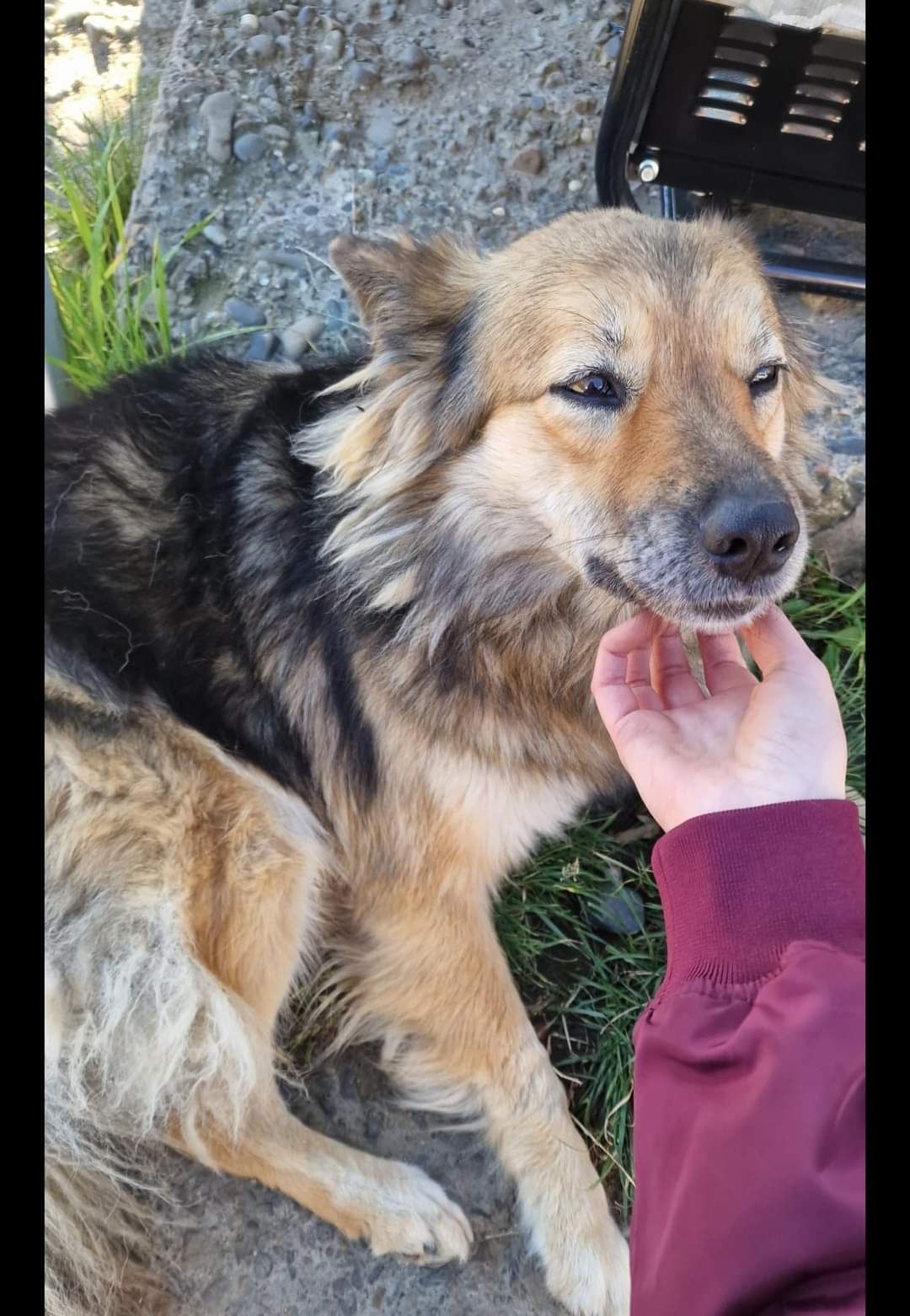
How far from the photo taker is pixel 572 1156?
1876 millimetres

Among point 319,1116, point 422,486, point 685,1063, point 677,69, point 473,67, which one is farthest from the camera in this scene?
point 473,67

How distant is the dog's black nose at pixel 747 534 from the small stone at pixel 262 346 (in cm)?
189

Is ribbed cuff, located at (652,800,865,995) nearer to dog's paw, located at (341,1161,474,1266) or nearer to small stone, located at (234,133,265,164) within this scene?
dog's paw, located at (341,1161,474,1266)

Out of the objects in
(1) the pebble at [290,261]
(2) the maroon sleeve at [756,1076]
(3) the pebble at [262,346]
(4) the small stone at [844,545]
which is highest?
(1) the pebble at [290,261]

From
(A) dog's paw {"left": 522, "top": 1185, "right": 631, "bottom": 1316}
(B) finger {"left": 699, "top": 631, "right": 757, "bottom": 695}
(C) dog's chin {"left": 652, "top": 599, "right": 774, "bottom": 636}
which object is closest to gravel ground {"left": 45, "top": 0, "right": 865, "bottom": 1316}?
(B) finger {"left": 699, "top": 631, "right": 757, "bottom": 695}

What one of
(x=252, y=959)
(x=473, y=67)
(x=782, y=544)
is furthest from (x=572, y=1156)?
(x=473, y=67)

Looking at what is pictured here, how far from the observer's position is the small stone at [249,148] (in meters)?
3.00

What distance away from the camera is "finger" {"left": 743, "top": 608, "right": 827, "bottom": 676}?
55.8 inches

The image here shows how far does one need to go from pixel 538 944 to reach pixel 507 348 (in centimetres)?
139

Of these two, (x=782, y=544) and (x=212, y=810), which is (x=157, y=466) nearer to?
(x=212, y=810)

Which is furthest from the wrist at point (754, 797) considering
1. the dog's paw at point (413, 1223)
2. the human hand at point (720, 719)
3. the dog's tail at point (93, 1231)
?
the dog's tail at point (93, 1231)

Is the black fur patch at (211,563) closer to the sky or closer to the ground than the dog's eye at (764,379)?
closer to the ground

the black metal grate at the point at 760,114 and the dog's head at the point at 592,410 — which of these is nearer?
the dog's head at the point at 592,410

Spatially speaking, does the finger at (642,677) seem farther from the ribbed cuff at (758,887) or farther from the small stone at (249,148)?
the small stone at (249,148)
